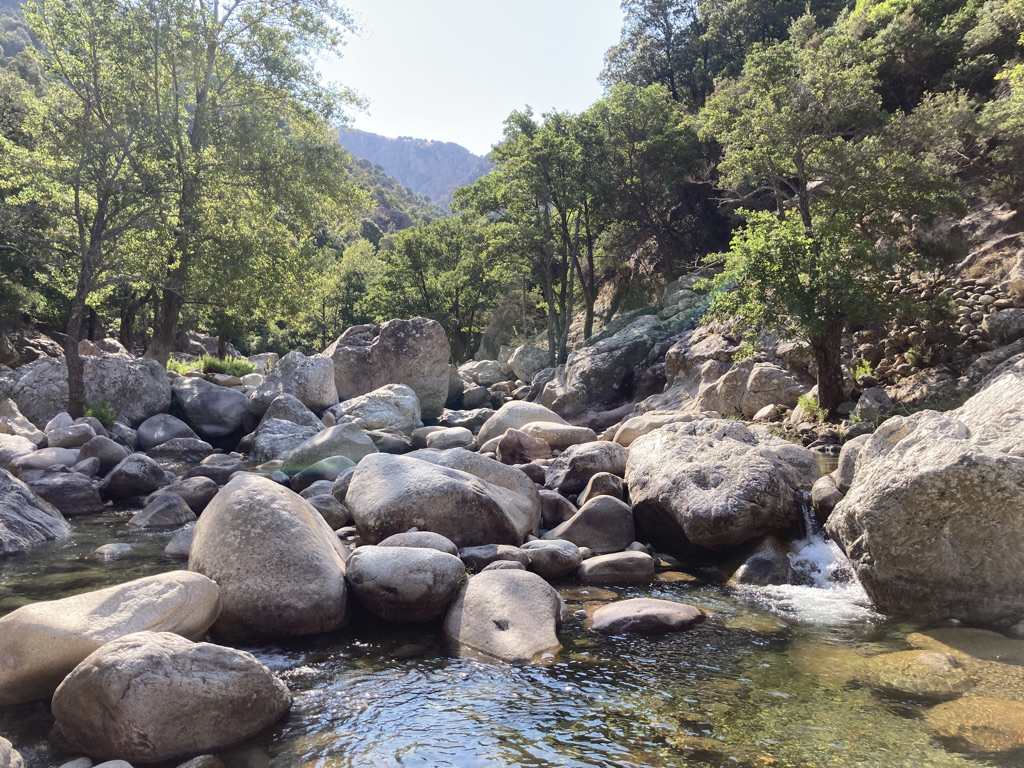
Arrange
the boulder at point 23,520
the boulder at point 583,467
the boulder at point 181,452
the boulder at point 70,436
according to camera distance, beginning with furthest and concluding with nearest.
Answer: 1. the boulder at point 181,452
2. the boulder at point 70,436
3. the boulder at point 583,467
4. the boulder at point 23,520

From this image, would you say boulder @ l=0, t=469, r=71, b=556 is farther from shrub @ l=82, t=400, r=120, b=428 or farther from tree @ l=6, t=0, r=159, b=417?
tree @ l=6, t=0, r=159, b=417

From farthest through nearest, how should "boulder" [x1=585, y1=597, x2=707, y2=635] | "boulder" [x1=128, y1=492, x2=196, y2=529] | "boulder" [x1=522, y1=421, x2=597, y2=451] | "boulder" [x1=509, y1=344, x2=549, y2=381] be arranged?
1. "boulder" [x1=509, y1=344, x2=549, y2=381]
2. "boulder" [x1=522, y1=421, x2=597, y2=451]
3. "boulder" [x1=128, y1=492, x2=196, y2=529]
4. "boulder" [x1=585, y1=597, x2=707, y2=635]

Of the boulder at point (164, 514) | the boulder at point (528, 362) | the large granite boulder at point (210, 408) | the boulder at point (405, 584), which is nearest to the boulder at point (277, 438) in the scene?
the large granite boulder at point (210, 408)

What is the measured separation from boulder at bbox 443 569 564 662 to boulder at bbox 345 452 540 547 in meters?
1.69

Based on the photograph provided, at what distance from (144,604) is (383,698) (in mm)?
2139

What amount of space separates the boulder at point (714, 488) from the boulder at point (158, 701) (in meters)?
5.84

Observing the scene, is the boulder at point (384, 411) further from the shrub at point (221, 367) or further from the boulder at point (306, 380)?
the shrub at point (221, 367)

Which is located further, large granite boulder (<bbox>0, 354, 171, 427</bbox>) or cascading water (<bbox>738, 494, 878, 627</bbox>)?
large granite boulder (<bbox>0, 354, 171, 427</bbox>)

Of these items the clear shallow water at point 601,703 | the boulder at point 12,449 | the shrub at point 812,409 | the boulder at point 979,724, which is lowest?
the clear shallow water at point 601,703

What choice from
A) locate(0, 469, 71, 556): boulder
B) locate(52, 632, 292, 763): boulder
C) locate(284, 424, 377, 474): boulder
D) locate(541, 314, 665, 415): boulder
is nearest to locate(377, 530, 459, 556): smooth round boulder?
locate(52, 632, 292, 763): boulder

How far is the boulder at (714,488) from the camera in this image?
8.50 metres

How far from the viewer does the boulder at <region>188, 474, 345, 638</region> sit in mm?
6215

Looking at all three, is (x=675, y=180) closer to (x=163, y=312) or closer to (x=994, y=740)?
(x=163, y=312)

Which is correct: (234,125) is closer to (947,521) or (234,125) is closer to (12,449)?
(12,449)
